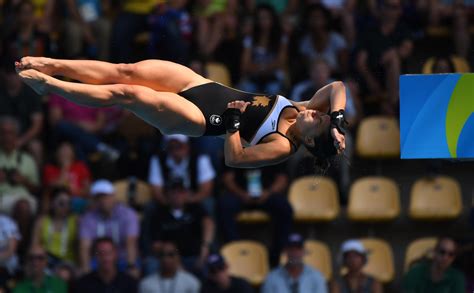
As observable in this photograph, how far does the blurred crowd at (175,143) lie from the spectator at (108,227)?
1 cm

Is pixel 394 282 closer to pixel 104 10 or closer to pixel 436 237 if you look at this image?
pixel 436 237

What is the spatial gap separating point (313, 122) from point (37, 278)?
158 inches

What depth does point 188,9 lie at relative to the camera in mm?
16219

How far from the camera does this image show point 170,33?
1531 cm

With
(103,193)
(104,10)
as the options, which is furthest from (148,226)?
(104,10)

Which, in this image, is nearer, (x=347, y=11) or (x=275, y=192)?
(x=275, y=192)

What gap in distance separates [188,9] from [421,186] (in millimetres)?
3588

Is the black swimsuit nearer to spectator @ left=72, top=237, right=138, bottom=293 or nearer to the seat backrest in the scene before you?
spectator @ left=72, top=237, right=138, bottom=293

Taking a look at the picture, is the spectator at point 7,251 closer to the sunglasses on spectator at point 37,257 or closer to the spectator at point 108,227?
the sunglasses on spectator at point 37,257

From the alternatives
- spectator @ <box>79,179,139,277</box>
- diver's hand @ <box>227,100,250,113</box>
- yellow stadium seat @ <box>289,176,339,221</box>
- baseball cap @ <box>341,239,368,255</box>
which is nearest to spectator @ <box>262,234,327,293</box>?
Answer: baseball cap @ <box>341,239,368,255</box>

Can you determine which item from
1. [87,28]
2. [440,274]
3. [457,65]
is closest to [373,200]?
[440,274]

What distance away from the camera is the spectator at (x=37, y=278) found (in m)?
13.4

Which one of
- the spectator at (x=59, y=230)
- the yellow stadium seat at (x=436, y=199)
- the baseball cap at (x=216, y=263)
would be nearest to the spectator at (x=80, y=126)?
the spectator at (x=59, y=230)

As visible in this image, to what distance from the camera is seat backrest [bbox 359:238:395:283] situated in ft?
46.3
